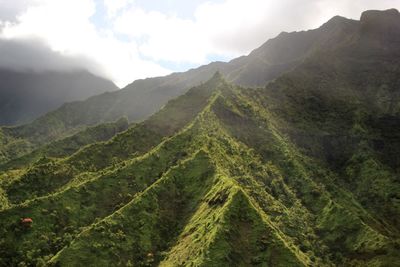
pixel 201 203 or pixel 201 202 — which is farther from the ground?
pixel 201 202

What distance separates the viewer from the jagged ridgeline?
10862 cm

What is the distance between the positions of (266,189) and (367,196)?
157 ft

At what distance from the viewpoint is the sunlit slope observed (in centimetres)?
10856

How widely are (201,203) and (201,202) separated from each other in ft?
1.40

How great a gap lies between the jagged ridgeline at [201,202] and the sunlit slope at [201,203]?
1.02ft

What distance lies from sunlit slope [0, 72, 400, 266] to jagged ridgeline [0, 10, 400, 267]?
12.2 inches

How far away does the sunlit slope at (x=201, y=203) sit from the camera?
356 ft

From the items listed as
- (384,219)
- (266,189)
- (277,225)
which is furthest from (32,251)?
(384,219)

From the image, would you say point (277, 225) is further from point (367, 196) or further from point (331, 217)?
point (367, 196)

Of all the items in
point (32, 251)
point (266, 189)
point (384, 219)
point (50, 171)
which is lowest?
point (384, 219)

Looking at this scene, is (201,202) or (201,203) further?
(201,202)

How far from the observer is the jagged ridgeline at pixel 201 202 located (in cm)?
10862

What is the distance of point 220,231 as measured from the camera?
107 meters

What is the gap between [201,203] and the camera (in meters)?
126
